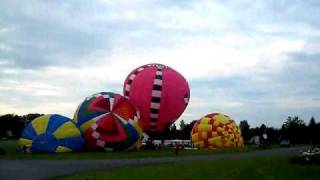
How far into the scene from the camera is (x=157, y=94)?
47.1 metres

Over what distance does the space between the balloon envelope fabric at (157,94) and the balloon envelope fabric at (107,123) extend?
457cm

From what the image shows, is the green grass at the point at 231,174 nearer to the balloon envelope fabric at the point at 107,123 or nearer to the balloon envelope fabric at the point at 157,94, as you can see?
the balloon envelope fabric at the point at 107,123

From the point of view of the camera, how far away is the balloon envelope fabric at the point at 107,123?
41.5 meters

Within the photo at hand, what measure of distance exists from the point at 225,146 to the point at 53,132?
20.6 metres

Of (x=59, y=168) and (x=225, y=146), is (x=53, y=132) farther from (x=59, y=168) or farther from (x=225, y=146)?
(x=225, y=146)

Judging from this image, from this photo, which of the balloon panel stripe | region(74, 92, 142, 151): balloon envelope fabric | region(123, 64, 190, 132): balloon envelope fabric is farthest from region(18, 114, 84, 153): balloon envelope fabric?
the balloon panel stripe

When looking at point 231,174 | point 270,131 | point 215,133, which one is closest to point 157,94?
point 215,133

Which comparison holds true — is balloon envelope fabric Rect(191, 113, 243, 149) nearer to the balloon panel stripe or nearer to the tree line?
the balloon panel stripe

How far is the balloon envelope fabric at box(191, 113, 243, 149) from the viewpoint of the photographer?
2170 inches

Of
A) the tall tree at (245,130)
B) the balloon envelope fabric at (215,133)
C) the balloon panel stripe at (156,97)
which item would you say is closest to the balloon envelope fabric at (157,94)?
the balloon panel stripe at (156,97)

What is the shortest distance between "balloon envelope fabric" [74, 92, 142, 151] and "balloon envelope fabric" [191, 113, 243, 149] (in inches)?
561

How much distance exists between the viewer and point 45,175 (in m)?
21.0

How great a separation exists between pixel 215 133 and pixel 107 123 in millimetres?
17025

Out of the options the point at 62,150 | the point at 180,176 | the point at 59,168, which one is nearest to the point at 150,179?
the point at 180,176
